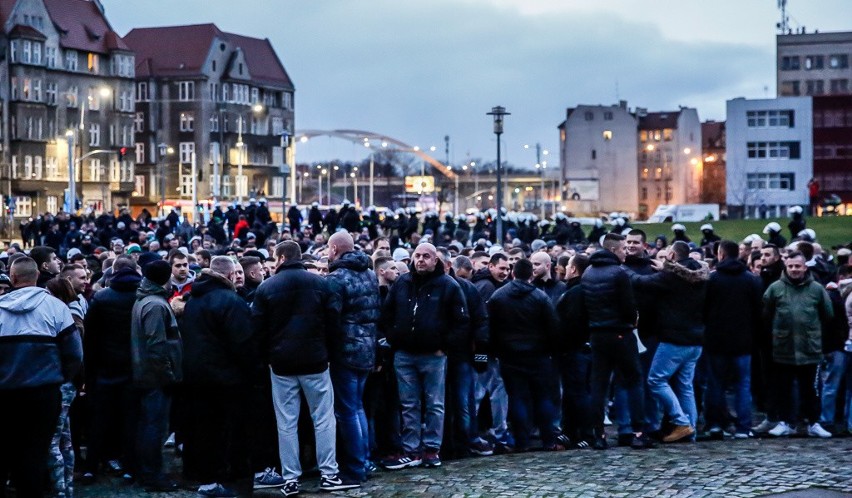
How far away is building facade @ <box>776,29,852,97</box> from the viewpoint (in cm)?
12525

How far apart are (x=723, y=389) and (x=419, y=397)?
3.65 m

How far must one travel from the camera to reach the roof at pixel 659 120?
14000 centimetres

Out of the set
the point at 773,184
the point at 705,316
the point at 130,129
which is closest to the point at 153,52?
the point at 130,129

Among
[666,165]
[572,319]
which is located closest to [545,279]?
[572,319]

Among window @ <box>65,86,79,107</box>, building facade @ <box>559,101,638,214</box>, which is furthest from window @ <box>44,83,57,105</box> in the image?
building facade @ <box>559,101,638,214</box>

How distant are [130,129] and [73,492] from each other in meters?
95.3

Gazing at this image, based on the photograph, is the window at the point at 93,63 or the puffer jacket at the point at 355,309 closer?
the puffer jacket at the point at 355,309

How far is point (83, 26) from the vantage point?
101 m

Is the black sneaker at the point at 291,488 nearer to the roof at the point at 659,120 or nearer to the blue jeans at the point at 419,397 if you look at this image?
A: the blue jeans at the point at 419,397

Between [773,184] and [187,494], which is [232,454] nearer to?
[187,494]

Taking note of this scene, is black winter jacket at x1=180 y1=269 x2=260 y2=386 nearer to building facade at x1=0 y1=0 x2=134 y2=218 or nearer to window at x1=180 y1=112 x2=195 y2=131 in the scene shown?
building facade at x1=0 y1=0 x2=134 y2=218

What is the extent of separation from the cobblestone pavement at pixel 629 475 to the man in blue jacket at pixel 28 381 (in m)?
1.65

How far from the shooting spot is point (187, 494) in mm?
11758

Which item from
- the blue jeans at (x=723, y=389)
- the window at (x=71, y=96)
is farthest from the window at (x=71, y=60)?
the blue jeans at (x=723, y=389)
